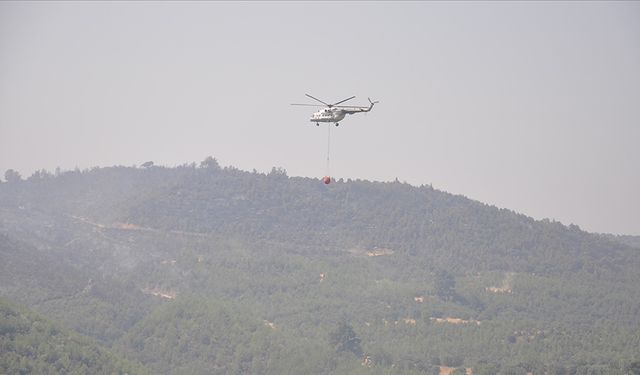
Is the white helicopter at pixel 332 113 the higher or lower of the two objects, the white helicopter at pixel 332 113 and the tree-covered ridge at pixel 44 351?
the higher

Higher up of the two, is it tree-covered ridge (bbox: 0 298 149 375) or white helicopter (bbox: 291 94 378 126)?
white helicopter (bbox: 291 94 378 126)

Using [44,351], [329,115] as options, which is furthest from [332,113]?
[44,351]

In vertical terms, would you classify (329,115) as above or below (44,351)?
above

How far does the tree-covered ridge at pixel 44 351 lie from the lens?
17412 centimetres

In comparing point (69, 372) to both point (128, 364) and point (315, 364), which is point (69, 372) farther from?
point (315, 364)

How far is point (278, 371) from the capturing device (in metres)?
199

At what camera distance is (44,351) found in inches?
7072

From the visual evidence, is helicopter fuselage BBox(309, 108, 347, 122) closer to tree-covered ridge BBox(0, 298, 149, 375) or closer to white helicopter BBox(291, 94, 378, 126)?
white helicopter BBox(291, 94, 378, 126)

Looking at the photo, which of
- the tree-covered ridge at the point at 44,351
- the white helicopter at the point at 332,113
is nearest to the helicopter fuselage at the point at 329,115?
the white helicopter at the point at 332,113

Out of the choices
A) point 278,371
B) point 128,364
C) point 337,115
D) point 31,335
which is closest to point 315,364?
point 278,371

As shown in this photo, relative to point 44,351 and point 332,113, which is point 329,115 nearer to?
point 332,113

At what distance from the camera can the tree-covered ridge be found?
571ft

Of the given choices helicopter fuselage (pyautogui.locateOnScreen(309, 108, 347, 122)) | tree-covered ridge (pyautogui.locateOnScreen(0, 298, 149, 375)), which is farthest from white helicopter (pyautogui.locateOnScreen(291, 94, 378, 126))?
tree-covered ridge (pyautogui.locateOnScreen(0, 298, 149, 375))

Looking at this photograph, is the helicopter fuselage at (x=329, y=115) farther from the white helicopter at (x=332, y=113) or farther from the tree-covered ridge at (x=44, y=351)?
the tree-covered ridge at (x=44, y=351)
